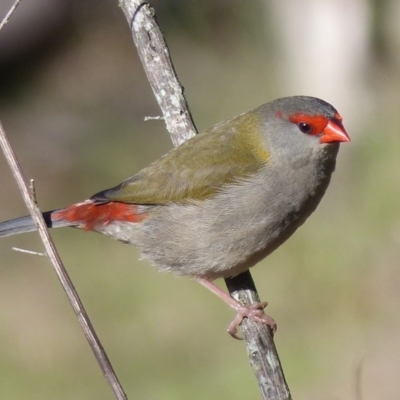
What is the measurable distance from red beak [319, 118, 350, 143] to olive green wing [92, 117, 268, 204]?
14.2 inches

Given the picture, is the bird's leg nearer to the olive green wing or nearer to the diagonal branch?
the olive green wing

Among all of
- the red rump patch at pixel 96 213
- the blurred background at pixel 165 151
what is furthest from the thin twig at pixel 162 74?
the blurred background at pixel 165 151

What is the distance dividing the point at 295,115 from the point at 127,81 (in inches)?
277

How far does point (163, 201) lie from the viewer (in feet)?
13.0

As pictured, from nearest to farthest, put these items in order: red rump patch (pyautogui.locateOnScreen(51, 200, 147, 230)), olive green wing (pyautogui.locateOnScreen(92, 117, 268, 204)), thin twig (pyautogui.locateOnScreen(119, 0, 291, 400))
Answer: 1. olive green wing (pyautogui.locateOnScreen(92, 117, 268, 204))
2. red rump patch (pyautogui.locateOnScreen(51, 200, 147, 230))
3. thin twig (pyautogui.locateOnScreen(119, 0, 291, 400))

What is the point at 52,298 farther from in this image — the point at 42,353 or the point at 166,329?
the point at 166,329

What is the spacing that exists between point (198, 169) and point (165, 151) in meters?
5.14

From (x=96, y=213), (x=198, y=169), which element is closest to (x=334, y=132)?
(x=198, y=169)

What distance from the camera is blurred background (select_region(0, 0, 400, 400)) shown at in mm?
6512

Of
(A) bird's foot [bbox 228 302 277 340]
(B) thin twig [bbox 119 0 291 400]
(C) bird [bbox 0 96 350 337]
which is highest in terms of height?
(B) thin twig [bbox 119 0 291 400]

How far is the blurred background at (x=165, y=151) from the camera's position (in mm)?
6512

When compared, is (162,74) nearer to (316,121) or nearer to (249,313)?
(316,121)

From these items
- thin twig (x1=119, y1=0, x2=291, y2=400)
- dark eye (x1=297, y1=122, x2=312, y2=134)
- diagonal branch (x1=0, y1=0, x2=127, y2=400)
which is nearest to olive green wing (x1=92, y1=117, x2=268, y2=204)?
Answer: dark eye (x1=297, y1=122, x2=312, y2=134)

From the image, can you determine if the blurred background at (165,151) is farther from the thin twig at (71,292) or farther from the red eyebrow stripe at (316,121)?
the thin twig at (71,292)
